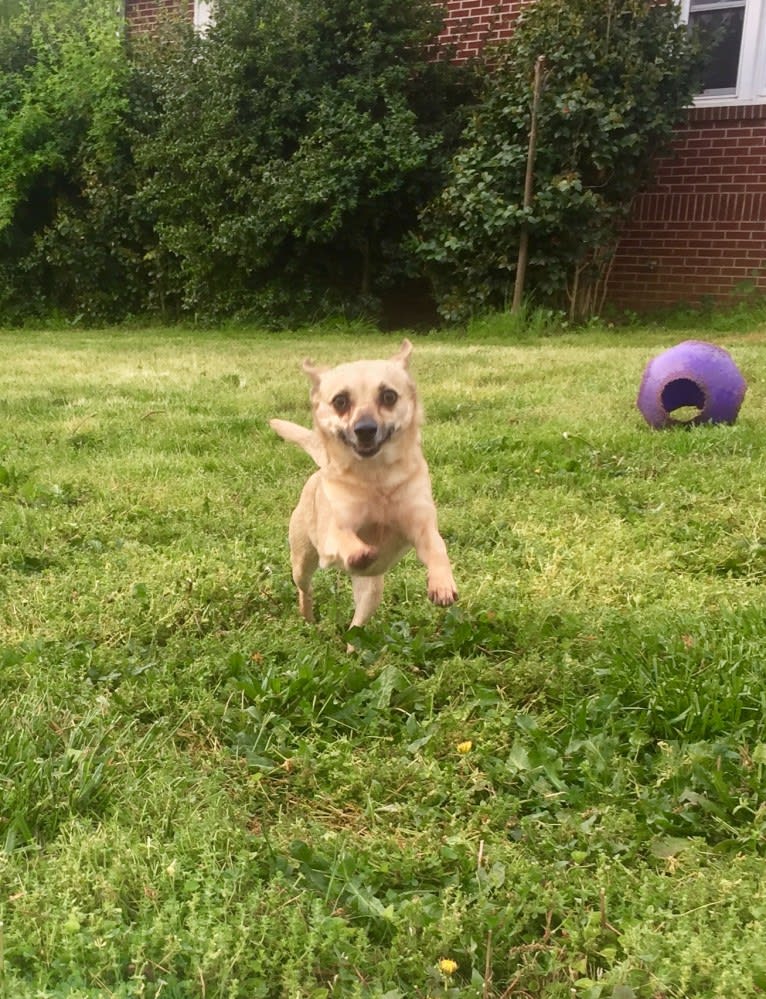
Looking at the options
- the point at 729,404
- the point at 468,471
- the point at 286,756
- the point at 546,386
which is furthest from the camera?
the point at 546,386

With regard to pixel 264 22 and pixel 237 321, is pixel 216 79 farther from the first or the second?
pixel 237 321

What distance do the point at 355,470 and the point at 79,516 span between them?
1.81 metres

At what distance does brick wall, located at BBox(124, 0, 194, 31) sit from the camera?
1344cm

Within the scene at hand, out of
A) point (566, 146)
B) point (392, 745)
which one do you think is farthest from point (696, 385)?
point (566, 146)

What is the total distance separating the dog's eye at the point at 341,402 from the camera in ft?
7.68

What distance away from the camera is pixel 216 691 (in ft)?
8.24

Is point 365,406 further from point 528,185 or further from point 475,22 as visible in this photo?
point 475,22

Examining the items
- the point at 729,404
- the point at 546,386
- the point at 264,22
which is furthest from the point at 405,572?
the point at 264,22

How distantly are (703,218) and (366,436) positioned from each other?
9794 millimetres

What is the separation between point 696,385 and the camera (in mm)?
5191

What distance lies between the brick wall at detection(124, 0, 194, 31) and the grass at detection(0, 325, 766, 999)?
11.3 metres

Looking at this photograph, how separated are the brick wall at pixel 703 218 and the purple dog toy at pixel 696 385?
243 inches

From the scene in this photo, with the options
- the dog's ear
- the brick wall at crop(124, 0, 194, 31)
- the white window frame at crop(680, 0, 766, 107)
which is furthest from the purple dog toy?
the brick wall at crop(124, 0, 194, 31)

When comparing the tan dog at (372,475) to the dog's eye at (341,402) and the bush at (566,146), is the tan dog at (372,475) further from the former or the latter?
the bush at (566,146)
